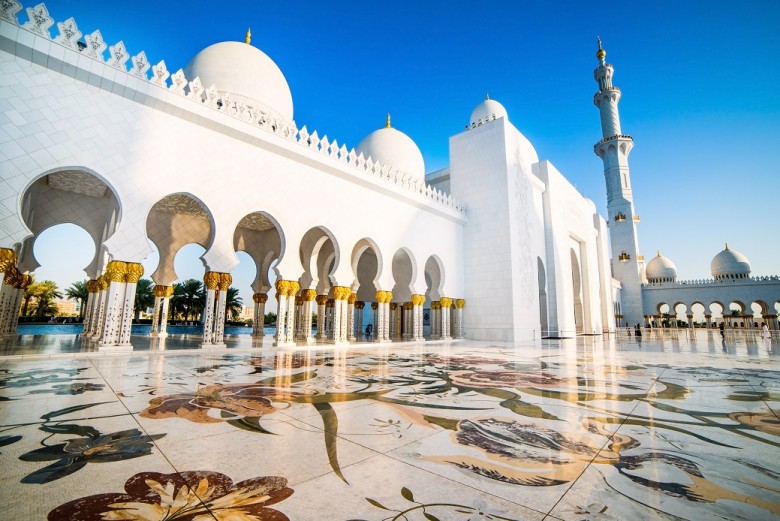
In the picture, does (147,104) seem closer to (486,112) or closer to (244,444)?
(244,444)

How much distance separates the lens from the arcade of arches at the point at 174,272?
6.53 metres

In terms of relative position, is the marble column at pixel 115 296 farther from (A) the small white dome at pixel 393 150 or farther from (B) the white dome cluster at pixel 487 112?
(B) the white dome cluster at pixel 487 112

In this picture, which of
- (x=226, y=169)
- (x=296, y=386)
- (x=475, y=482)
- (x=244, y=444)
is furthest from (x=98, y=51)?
(x=475, y=482)

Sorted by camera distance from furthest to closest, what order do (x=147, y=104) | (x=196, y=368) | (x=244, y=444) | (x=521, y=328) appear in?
1. (x=521, y=328)
2. (x=147, y=104)
3. (x=196, y=368)
4. (x=244, y=444)

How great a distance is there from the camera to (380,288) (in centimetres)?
1071

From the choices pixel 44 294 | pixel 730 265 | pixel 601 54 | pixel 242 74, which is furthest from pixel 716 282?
pixel 44 294

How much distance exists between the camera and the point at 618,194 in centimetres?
2989

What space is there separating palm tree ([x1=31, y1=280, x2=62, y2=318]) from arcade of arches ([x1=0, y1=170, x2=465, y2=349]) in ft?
78.6

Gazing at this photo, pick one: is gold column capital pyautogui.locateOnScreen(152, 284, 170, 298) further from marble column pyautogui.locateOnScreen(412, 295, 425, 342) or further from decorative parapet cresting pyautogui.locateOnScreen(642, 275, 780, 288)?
decorative parapet cresting pyautogui.locateOnScreen(642, 275, 780, 288)

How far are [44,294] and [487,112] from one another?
3420cm

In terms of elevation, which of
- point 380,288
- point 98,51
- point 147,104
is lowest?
point 380,288

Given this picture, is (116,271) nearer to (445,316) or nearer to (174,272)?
(174,272)

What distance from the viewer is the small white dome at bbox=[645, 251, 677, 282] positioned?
110ft

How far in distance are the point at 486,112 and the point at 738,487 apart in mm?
17504
